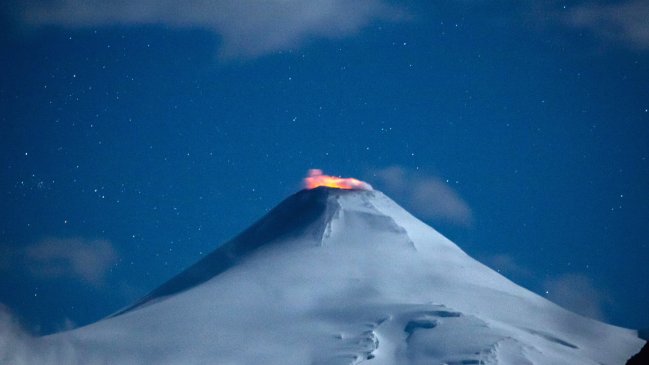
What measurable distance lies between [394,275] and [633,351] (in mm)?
17628

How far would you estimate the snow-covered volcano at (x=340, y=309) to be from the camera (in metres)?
53.6

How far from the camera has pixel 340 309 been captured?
2450 inches

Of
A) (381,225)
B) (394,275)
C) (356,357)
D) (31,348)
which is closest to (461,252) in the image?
(381,225)

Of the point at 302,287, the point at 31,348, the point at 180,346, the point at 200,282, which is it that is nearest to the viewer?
the point at 31,348

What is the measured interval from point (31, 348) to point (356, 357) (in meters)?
17.4

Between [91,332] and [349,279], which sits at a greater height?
[349,279]

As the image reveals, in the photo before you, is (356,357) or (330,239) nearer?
(356,357)

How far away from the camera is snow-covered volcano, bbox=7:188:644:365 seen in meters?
53.6

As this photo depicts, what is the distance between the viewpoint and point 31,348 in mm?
47750

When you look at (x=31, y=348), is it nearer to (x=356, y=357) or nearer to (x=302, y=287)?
(x=356, y=357)

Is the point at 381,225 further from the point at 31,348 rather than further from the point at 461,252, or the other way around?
the point at 31,348

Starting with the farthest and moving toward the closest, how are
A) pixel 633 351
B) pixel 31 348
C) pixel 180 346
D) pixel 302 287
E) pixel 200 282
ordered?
pixel 200 282
pixel 302 287
pixel 633 351
pixel 180 346
pixel 31 348

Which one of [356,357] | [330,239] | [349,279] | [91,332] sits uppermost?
[330,239]

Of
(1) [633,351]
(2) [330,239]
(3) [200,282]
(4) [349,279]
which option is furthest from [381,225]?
(1) [633,351]
